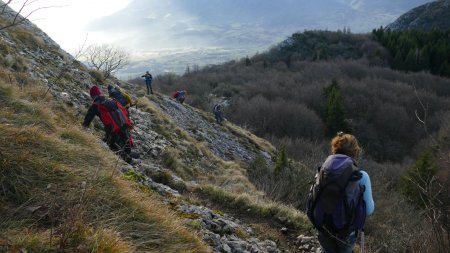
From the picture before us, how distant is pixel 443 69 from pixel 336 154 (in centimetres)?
7699

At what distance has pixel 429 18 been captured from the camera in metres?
105

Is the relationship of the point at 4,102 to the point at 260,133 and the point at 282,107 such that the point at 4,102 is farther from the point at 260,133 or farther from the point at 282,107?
the point at 282,107

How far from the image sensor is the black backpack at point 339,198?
12.4ft

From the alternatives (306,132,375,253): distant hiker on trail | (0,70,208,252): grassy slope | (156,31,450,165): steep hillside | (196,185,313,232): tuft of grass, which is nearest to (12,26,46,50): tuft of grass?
(196,185,313,232): tuft of grass

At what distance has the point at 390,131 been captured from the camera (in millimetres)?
55219

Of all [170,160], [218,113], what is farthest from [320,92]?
[170,160]

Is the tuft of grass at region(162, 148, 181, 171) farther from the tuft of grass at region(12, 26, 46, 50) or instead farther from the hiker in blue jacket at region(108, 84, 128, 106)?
the tuft of grass at region(12, 26, 46, 50)

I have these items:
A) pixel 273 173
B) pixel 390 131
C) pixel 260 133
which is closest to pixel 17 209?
pixel 273 173

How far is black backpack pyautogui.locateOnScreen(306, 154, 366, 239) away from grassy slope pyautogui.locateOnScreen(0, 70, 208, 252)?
1267mm

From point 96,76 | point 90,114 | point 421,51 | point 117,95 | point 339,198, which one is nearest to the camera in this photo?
point 339,198

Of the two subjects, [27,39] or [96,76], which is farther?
[96,76]

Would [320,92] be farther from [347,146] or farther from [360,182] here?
[360,182]

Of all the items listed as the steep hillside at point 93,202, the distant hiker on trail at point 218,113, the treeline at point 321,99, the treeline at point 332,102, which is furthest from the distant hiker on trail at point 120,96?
the treeline at point 321,99

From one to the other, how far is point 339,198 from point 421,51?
259ft
